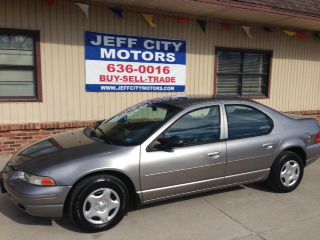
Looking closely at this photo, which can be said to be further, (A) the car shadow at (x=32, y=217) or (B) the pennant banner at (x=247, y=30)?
(B) the pennant banner at (x=247, y=30)

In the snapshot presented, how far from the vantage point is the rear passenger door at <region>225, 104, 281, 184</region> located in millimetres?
4344

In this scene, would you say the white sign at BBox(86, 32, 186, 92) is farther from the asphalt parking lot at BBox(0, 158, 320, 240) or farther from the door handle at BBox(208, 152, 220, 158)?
the door handle at BBox(208, 152, 220, 158)

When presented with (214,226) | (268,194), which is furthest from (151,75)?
(214,226)

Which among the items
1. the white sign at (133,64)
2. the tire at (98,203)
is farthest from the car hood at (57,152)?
the white sign at (133,64)

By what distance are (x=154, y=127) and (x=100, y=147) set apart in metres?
0.69

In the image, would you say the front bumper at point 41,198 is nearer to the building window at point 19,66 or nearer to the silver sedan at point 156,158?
the silver sedan at point 156,158

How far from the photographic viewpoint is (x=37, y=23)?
6.47 meters

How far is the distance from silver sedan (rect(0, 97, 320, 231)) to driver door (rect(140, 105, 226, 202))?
1 cm

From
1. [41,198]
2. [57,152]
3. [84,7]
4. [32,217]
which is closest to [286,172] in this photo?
[57,152]

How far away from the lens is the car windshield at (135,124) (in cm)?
393

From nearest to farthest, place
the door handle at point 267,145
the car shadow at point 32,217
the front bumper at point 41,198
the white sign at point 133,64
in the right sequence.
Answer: the front bumper at point 41,198 → the car shadow at point 32,217 → the door handle at point 267,145 → the white sign at point 133,64

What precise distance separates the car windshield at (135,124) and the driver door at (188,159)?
0.16m

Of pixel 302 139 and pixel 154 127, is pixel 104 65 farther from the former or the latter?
pixel 302 139

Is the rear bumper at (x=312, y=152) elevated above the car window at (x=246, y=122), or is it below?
below
